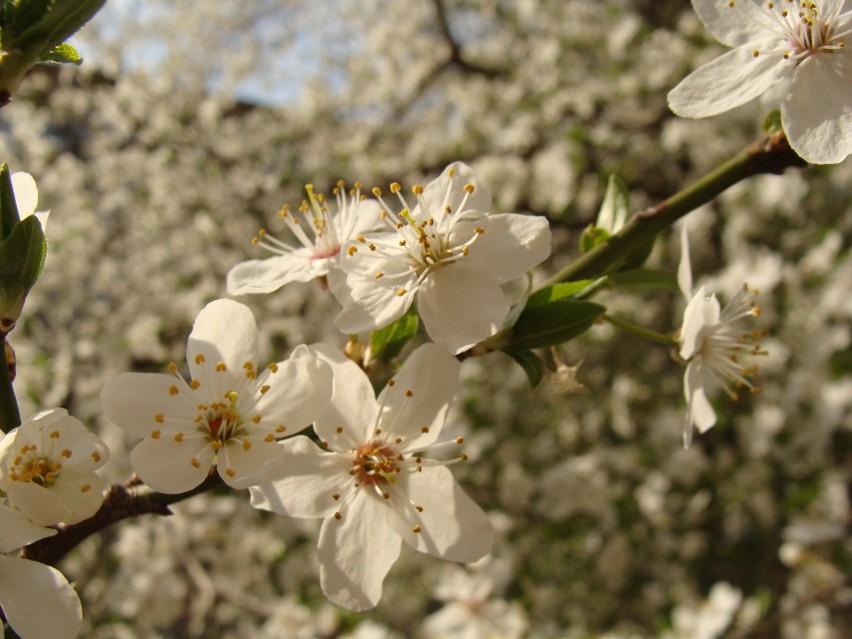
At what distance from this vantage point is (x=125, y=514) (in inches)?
33.0

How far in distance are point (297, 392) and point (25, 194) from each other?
42 cm

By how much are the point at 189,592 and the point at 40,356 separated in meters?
1.99

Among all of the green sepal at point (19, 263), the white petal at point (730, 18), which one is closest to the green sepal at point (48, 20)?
the green sepal at point (19, 263)

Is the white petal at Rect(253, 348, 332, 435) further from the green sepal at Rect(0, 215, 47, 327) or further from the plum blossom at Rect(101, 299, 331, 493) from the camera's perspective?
the green sepal at Rect(0, 215, 47, 327)

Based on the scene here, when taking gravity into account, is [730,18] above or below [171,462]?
above

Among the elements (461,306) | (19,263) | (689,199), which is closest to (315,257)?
(461,306)

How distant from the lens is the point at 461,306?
2.80 ft

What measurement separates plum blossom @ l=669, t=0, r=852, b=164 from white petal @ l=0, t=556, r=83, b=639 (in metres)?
0.90

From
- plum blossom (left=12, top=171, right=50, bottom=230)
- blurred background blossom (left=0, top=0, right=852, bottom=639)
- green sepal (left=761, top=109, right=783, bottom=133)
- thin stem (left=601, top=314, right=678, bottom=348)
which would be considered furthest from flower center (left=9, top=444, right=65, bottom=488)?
blurred background blossom (left=0, top=0, right=852, bottom=639)

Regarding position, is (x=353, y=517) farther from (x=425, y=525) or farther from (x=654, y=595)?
(x=654, y=595)

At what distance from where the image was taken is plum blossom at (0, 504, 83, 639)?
721 mm

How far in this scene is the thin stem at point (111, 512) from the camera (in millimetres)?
792

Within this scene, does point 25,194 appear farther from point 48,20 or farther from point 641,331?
point 641,331

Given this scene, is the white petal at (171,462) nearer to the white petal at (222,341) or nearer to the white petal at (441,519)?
the white petal at (222,341)
